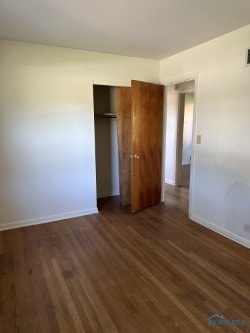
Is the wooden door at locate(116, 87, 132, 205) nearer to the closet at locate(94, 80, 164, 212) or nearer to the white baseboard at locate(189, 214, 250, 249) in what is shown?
the closet at locate(94, 80, 164, 212)

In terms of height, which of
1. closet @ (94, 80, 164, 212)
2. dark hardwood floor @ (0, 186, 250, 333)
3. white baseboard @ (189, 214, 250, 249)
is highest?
closet @ (94, 80, 164, 212)

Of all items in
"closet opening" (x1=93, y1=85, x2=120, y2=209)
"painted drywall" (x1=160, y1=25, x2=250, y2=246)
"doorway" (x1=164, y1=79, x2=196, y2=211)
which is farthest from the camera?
"doorway" (x1=164, y1=79, x2=196, y2=211)

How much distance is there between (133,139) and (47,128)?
4.17 ft

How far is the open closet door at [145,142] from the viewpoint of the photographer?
361cm

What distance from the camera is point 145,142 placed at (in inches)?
150

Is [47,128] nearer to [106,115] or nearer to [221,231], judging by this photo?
[106,115]

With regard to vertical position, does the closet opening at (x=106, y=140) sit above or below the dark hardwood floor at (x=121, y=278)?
above

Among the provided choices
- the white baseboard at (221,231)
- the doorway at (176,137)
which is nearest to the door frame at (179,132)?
the doorway at (176,137)

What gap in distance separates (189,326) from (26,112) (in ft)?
9.80

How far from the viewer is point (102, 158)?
4602 millimetres

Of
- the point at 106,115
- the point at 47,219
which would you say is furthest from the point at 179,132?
the point at 47,219

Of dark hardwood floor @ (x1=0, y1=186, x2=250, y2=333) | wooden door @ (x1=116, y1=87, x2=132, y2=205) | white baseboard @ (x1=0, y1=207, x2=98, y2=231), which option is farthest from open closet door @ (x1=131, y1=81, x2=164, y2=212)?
white baseboard @ (x1=0, y1=207, x2=98, y2=231)

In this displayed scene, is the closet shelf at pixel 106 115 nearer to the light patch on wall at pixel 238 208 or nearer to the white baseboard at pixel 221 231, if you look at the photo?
the white baseboard at pixel 221 231

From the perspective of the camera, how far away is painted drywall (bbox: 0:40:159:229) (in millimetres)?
3088
